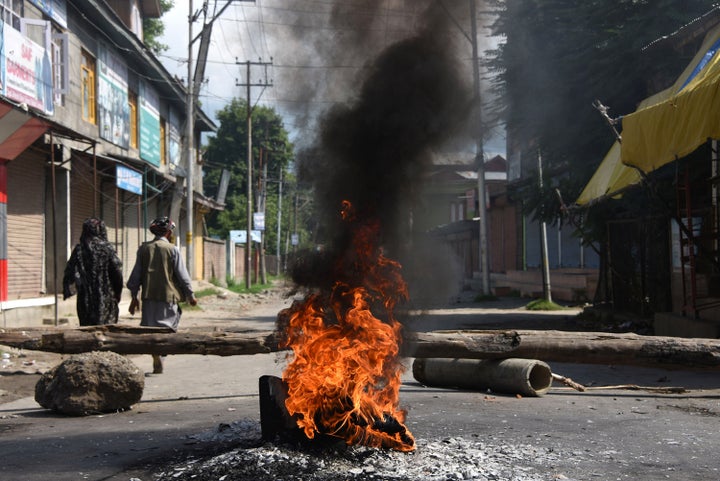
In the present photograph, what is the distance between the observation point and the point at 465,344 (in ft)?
25.3

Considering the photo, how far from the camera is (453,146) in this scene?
22.5ft

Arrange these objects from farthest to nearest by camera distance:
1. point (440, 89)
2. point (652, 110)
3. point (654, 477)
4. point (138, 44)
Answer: point (138, 44), point (652, 110), point (440, 89), point (654, 477)

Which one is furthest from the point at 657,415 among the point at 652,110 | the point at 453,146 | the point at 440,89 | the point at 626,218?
the point at 626,218

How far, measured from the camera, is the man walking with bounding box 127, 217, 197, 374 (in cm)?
934

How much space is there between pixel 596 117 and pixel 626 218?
2.23 m

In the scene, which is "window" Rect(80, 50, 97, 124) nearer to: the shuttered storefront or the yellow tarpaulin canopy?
the shuttered storefront

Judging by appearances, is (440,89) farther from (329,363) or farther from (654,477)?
(654,477)

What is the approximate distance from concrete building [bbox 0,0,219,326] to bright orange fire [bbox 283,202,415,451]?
9.63 meters

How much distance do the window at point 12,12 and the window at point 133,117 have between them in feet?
31.1

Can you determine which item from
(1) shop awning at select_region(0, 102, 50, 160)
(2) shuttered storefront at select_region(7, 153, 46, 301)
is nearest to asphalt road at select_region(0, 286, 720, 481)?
(1) shop awning at select_region(0, 102, 50, 160)

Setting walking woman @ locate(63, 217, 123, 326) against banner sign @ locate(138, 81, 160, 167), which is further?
banner sign @ locate(138, 81, 160, 167)

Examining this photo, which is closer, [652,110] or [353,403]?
[353,403]

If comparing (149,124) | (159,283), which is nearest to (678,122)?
(159,283)

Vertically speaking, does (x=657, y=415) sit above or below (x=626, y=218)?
below
